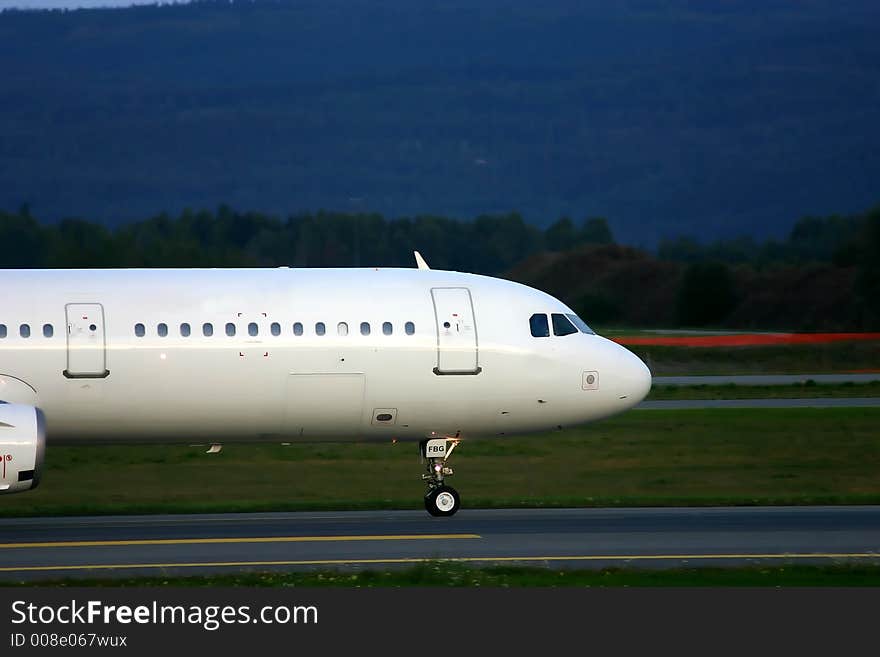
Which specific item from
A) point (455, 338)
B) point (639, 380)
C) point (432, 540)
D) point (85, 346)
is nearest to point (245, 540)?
point (432, 540)

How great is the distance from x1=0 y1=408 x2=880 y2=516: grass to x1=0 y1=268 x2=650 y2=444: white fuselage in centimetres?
359

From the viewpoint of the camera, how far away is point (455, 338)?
26.8m

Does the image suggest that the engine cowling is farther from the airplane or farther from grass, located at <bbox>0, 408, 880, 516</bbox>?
grass, located at <bbox>0, 408, 880, 516</bbox>

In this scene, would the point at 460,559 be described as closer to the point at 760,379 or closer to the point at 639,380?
the point at 639,380

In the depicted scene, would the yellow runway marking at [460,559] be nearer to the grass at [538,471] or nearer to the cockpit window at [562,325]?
Answer: the cockpit window at [562,325]

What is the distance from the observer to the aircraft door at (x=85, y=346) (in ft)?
84.9

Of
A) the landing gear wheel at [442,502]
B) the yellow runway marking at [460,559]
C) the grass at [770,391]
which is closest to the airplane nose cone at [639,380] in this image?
the landing gear wheel at [442,502]

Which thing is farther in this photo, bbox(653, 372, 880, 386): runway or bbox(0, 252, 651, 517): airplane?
bbox(653, 372, 880, 386): runway

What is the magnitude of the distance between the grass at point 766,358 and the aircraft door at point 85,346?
3979 cm

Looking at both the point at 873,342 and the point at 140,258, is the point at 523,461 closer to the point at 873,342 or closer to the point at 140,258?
the point at 140,258

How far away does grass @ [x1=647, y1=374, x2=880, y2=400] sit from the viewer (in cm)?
5178

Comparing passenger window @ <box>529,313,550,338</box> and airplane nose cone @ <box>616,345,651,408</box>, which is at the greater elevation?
passenger window @ <box>529,313,550,338</box>

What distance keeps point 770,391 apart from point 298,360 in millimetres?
30247

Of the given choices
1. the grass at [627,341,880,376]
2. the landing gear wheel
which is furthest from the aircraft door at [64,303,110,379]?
the grass at [627,341,880,376]
